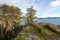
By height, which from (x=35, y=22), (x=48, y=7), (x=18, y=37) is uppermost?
(x=48, y=7)

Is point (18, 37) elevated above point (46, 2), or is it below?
below

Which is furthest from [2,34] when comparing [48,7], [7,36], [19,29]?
[48,7]

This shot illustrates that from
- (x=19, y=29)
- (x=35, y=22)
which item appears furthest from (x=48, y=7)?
(x=19, y=29)

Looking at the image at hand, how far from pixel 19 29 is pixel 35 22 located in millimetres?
401

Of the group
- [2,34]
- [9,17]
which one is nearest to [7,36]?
[2,34]

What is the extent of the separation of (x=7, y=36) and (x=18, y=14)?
1.84 feet

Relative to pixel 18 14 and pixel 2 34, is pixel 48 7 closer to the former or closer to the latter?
pixel 18 14

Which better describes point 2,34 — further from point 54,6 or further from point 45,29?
point 54,6

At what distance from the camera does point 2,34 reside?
4434 mm

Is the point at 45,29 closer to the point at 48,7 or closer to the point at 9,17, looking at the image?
the point at 48,7

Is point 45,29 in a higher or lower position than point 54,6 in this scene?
lower

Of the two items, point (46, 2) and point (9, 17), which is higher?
point (46, 2)

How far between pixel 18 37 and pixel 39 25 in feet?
1.83

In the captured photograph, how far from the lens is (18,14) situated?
4492mm
